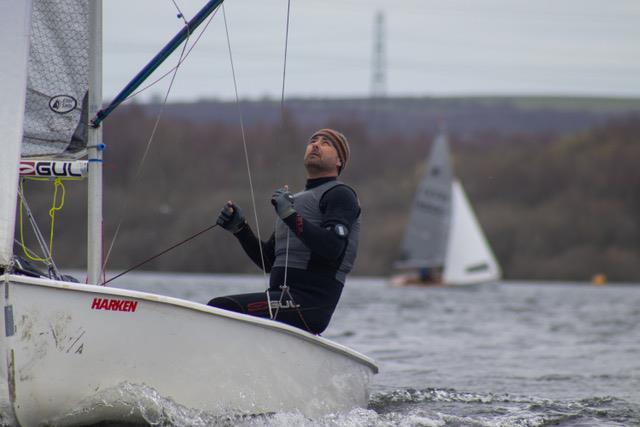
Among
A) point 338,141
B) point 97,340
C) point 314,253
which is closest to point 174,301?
point 97,340

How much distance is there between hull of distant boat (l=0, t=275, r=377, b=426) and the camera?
192 inches

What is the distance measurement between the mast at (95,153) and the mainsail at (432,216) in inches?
1132

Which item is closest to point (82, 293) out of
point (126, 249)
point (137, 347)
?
point (137, 347)

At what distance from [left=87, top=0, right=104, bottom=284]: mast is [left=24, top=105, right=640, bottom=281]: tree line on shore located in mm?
18755

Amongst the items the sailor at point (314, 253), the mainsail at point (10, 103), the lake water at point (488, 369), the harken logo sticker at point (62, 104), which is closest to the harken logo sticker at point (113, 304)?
the mainsail at point (10, 103)

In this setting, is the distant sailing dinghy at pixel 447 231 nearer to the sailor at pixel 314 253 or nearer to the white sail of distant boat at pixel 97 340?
the sailor at pixel 314 253

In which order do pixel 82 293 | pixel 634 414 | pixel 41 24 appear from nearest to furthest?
Answer: pixel 82 293 → pixel 41 24 → pixel 634 414

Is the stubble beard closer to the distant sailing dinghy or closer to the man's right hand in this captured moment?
the man's right hand

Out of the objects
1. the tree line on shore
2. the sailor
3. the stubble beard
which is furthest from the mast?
the tree line on shore

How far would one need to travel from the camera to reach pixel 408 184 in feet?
170

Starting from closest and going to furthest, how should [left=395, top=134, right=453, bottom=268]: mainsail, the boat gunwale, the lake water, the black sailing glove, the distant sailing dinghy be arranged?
the boat gunwale, the black sailing glove, the lake water, [left=395, top=134, right=453, bottom=268]: mainsail, the distant sailing dinghy

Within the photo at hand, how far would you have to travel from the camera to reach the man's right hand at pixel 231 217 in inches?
227

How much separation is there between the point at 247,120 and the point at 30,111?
3917 centimetres

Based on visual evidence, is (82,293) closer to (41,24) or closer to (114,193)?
(41,24)
